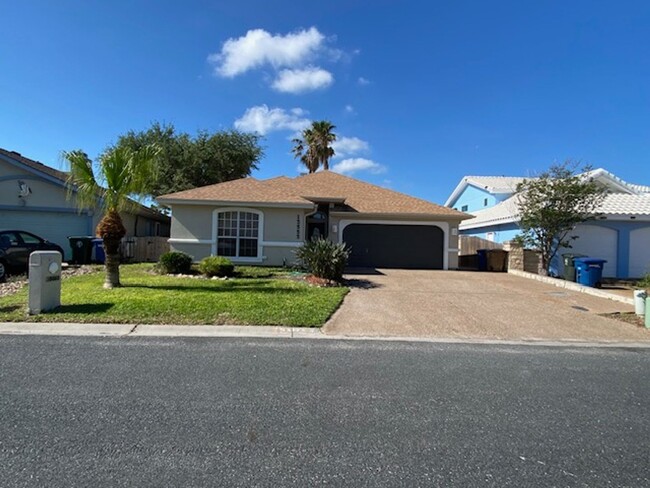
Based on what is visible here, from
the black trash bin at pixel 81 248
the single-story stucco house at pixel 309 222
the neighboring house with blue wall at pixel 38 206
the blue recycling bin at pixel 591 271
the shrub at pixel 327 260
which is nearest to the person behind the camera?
the shrub at pixel 327 260

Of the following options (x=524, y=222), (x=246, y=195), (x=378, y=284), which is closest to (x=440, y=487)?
(x=378, y=284)

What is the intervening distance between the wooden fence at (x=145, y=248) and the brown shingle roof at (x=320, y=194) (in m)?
3.85

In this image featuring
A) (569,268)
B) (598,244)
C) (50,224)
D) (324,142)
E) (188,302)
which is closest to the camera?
(188,302)

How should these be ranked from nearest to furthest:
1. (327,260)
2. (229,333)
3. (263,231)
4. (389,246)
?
(229,333), (327,260), (263,231), (389,246)

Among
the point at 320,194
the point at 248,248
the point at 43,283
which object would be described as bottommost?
the point at 43,283

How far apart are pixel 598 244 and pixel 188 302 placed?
56.8ft

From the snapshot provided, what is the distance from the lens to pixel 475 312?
8641 mm

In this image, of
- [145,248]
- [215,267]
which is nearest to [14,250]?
[145,248]

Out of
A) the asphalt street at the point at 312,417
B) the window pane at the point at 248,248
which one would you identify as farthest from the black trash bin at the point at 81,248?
the asphalt street at the point at 312,417

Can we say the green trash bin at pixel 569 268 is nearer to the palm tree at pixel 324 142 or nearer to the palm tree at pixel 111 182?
the palm tree at pixel 111 182

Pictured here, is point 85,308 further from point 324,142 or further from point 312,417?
point 324,142

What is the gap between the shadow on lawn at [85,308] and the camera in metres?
7.38

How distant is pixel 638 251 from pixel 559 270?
3.78m

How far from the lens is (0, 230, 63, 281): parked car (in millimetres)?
12484
